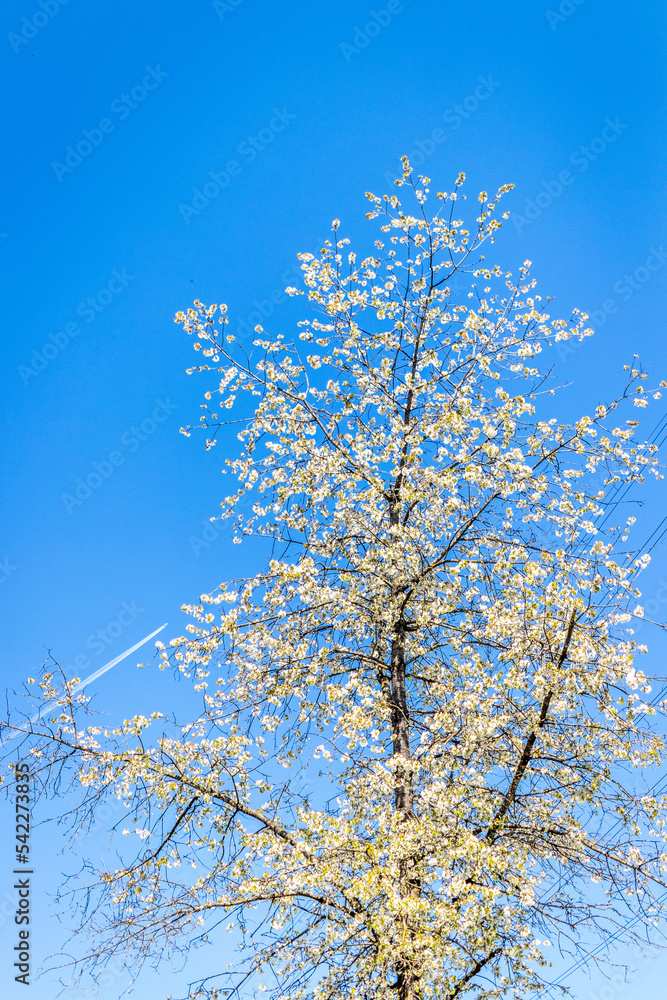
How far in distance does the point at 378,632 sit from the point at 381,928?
3.61m

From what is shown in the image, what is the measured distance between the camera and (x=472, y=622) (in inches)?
372

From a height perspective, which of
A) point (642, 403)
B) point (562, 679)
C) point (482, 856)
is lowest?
point (482, 856)

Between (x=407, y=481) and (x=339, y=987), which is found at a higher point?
(x=407, y=481)

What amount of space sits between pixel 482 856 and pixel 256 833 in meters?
2.44

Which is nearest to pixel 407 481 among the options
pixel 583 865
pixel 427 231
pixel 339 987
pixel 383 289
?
pixel 383 289

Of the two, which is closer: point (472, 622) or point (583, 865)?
point (583, 865)

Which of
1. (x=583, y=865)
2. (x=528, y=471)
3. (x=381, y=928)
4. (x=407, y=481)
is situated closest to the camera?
(x=381, y=928)

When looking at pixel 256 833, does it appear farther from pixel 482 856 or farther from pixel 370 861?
pixel 482 856

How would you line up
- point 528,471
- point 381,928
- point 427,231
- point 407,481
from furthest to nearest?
1. point 427,231
2. point 407,481
3. point 528,471
4. point 381,928

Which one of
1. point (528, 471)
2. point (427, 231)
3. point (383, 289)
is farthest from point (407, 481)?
point (427, 231)

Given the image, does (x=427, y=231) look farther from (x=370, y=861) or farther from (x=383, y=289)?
(x=370, y=861)

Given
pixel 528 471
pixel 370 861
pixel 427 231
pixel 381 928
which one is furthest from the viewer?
pixel 427 231

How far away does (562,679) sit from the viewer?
23.9 feet

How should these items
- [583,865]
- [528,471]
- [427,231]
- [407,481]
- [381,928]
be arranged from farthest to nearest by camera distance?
[427,231], [407,481], [528,471], [583,865], [381,928]
